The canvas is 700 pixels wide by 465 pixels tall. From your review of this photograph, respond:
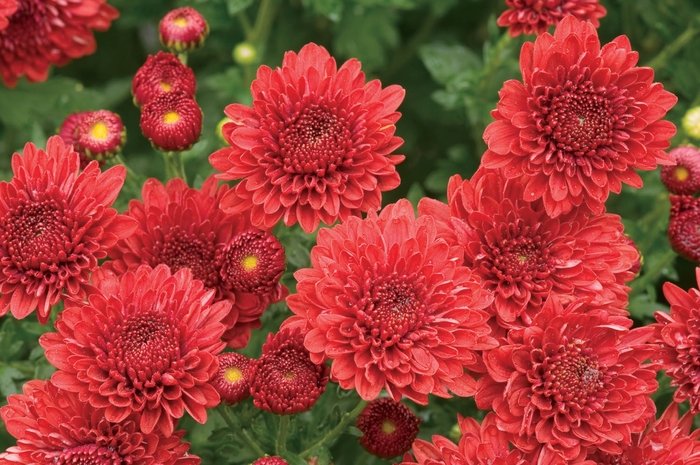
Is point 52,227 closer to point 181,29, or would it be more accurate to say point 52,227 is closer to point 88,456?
point 88,456

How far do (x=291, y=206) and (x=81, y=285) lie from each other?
573 millimetres

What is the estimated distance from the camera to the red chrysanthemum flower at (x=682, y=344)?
2.12 meters

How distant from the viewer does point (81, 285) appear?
212 centimetres

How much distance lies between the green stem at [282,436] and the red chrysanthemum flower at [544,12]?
1.35 m

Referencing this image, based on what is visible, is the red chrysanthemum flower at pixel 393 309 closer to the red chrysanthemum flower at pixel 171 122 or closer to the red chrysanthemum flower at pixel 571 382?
the red chrysanthemum flower at pixel 571 382

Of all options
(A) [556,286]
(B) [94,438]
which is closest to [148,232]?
(B) [94,438]

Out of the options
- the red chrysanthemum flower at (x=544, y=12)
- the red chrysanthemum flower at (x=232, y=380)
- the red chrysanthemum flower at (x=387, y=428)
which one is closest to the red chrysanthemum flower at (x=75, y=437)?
the red chrysanthemum flower at (x=232, y=380)

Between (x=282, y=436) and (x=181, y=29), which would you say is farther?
(x=181, y=29)

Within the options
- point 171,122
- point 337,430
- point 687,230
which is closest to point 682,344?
point 687,230

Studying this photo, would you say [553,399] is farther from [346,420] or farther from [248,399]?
[248,399]

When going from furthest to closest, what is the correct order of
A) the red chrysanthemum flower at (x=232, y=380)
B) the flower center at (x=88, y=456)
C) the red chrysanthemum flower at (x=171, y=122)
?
1. the red chrysanthemum flower at (x=171, y=122)
2. the red chrysanthemum flower at (x=232, y=380)
3. the flower center at (x=88, y=456)

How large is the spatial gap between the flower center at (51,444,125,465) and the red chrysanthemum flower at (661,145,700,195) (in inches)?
69.8

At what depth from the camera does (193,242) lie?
2.28m

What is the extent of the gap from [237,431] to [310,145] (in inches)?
30.4
